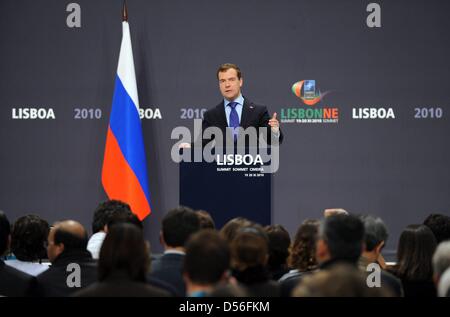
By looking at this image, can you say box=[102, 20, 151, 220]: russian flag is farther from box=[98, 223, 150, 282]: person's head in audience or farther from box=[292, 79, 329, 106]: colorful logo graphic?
box=[98, 223, 150, 282]: person's head in audience

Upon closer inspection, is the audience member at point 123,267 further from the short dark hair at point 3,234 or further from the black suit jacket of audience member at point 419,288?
the black suit jacket of audience member at point 419,288

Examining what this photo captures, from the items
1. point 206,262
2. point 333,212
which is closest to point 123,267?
point 206,262

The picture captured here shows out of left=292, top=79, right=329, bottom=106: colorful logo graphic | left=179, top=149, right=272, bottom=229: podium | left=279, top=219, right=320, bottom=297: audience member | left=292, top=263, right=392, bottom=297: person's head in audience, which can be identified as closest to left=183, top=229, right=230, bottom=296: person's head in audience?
left=292, top=263, right=392, bottom=297: person's head in audience

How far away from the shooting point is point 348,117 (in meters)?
7.51

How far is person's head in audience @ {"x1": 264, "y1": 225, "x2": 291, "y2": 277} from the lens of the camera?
3889 mm

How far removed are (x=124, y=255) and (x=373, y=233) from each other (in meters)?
1.76

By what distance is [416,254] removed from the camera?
12.7ft

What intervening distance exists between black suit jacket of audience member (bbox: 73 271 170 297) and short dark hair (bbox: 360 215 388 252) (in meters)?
1.60

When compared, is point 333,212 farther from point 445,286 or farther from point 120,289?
point 120,289

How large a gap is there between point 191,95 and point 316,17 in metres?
1.66

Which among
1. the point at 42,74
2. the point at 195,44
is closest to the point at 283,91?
the point at 195,44

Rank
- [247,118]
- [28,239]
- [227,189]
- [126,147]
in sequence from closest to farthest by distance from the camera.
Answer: [28,239], [227,189], [247,118], [126,147]

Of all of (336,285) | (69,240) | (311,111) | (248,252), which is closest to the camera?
(336,285)
